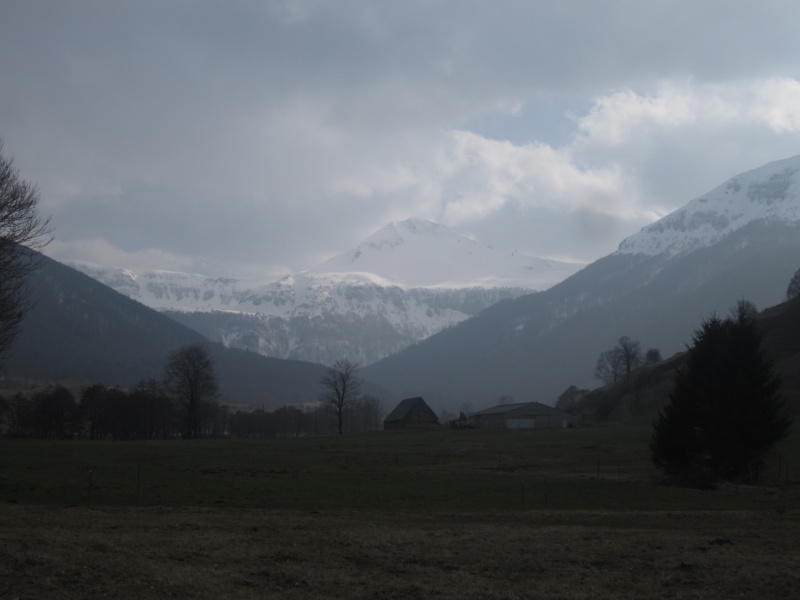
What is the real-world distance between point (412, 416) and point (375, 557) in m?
134

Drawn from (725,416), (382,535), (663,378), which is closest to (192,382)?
(663,378)

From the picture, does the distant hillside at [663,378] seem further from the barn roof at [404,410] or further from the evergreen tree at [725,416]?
the evergreen tree at [725,416]

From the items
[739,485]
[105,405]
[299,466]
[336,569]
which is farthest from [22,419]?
[336,569]

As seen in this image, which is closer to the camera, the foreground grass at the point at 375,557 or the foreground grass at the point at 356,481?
the foreground grass at the point at 375,557

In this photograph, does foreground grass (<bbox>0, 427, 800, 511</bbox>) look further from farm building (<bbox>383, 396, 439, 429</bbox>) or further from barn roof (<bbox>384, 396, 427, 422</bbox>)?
barn roof (<bbox>384, 396, 427, 422</bbox>)

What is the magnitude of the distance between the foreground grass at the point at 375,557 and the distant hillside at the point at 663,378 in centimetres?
8471

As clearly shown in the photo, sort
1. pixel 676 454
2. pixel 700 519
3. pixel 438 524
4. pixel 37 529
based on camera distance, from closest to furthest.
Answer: pixel 37 529
pixel 438 524
pixel 700 519
pixel 676 454

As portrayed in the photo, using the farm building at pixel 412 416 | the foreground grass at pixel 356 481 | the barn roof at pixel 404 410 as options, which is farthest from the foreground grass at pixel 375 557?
the barn roof at pixel 404 410

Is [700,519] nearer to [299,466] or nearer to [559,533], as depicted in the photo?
[559,533]

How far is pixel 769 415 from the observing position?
151 ft

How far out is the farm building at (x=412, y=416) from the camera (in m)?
151

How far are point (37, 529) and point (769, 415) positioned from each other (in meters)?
41.0

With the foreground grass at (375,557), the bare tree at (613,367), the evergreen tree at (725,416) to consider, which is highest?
the bare tree at (613,367)

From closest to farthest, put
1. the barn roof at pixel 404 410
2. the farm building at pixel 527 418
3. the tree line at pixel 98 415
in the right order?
the tree line at pixel 98 415 < the farm building at pixel 527 418 < the barn roof at pixel 404 410
